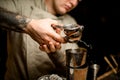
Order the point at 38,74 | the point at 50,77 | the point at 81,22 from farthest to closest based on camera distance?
the point at 81,22
the point at 38,74
the point at 50,77

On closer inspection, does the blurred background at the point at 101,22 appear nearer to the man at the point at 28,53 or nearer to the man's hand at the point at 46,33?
the man at the point at 28,53

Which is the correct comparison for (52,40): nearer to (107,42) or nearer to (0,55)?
(0,55)

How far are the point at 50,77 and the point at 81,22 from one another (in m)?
1.51

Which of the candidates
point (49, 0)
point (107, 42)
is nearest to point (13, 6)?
point (49, 0)

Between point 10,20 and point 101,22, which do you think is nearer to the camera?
point 10,20

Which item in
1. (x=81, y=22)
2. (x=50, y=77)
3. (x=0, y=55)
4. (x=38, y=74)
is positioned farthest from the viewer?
(x=81, y=22)

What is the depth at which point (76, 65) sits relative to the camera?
1223 millimetres

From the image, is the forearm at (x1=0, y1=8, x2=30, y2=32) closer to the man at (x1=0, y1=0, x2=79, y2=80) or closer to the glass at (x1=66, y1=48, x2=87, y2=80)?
the man at (x1=0, y1=0, x2=79, y2=80)

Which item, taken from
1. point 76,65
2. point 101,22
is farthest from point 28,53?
point 101,22

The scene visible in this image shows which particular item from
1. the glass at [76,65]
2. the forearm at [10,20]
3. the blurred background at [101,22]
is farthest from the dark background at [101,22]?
the glass at [76,65]

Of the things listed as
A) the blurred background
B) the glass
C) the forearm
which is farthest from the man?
the blurred background

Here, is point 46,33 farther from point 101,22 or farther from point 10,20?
point 101,22

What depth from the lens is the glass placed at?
1.21 m

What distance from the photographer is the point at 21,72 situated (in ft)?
6.03
